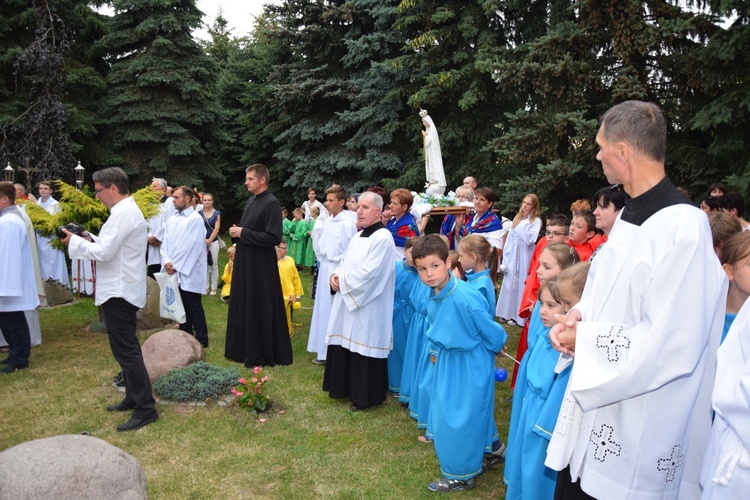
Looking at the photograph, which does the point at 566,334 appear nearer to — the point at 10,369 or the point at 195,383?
the point at 195,383

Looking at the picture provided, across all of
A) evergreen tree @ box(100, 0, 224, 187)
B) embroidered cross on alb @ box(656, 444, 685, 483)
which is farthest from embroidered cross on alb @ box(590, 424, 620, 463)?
evergreen tree @ box(100, 0, 224, 187)

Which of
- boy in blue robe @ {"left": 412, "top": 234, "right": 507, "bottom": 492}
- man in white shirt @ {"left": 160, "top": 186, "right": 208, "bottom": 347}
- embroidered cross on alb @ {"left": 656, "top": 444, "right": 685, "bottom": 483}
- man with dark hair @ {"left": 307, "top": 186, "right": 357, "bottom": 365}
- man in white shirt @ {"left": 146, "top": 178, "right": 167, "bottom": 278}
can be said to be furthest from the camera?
man in white shirt @ {"left": 146, "top": 178, "right": 167, "bottom": 278}

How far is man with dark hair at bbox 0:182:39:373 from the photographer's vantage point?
680 centimetres

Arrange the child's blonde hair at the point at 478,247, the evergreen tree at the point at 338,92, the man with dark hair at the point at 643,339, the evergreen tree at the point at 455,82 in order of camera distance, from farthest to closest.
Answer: the evergreen tree at the point at 338,92 → the evergreen tree at the point at 455,82 → the child's blonde hair at the point at 478,247 → the man with dark hair at the point at 643,339

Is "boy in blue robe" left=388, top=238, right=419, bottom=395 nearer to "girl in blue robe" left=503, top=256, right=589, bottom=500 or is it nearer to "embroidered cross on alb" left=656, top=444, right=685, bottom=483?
"girl in blue robe" left=503, top=256, right=589, bottom=500

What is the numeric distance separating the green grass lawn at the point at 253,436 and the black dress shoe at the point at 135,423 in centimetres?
8

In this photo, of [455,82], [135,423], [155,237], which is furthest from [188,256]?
[455,82]

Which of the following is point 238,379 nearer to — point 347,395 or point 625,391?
point 347,395

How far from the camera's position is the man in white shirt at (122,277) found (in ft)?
17.5

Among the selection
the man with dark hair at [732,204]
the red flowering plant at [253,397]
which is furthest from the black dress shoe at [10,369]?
the man with dark hair at [732,204]

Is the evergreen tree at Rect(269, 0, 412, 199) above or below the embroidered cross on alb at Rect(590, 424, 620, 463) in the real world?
above

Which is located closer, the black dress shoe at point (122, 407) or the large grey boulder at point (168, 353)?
the black dress shoe at point (122, 407)

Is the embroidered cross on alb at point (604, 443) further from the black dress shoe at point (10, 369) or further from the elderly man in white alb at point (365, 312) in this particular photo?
the black dress shoe at point (10, 369)

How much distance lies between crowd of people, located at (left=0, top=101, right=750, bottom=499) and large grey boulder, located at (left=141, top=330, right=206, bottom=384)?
0.66m
